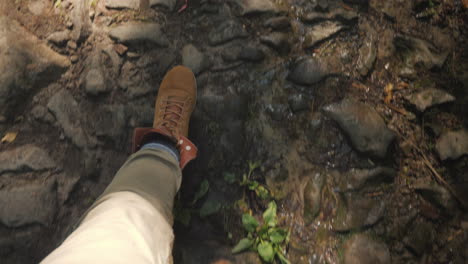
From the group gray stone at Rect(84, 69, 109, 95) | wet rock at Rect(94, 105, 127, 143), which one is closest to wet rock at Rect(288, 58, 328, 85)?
wet rock at Rect(94, 105, 127, 143)

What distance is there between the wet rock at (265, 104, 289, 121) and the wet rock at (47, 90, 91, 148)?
5.17 ft

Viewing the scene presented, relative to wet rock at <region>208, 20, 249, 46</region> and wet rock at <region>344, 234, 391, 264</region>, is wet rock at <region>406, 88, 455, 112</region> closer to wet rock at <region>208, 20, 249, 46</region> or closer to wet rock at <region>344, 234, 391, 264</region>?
wet rock at <region>344, 234, 391, 264</region>

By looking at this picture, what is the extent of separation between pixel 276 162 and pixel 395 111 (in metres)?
1.05

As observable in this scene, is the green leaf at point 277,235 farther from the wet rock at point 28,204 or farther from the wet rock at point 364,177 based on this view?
the wet rock at point 28,204

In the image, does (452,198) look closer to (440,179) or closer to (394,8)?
(440,179)

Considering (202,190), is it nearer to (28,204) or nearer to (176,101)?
(176,101)

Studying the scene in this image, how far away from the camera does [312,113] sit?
227 cm

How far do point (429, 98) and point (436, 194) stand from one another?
0.75m

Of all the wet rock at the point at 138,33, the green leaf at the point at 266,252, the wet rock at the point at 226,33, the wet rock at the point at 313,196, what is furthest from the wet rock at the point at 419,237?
the wet rock at the point at 138,33

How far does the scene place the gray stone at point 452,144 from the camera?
6.83 feet

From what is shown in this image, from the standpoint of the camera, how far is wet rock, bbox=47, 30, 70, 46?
7.79ft

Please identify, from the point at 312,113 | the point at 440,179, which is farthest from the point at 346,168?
the point at 440,179

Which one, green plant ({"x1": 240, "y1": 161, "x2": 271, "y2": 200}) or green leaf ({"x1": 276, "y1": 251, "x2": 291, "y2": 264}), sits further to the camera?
green plant ({"x1": 240, "y1": 161, "x2": 271, "y2": 200})

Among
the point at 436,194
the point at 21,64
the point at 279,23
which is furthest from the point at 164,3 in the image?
the point at 436,194
